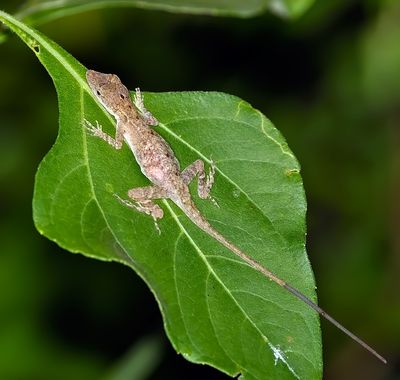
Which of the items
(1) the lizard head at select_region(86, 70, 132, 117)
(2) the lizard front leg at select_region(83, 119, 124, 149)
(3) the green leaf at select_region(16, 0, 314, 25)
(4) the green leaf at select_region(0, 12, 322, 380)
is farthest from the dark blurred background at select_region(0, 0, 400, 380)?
(4) the green leaf at select_region(0, 12, 322, 380)

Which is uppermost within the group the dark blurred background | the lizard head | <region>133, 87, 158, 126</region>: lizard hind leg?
the lizard head

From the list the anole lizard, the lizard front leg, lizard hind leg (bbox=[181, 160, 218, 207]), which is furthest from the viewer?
lizard hind leg (bbox=[181, 160, 218, 207])

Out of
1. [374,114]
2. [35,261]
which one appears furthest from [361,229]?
[35,261]

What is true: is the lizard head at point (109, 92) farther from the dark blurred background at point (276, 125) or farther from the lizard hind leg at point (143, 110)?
the dark blurred background at point (276, 125)

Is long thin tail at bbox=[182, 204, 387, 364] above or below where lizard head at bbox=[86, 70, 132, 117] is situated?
below

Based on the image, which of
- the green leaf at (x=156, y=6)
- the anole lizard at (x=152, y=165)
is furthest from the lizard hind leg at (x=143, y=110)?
the green leaf at (x=156, y=6)

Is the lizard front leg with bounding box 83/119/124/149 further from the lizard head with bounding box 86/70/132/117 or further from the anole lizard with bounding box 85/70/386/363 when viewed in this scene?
the lizard head with bounding box 86/70/132/117

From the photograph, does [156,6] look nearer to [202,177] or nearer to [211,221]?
[202,177]
